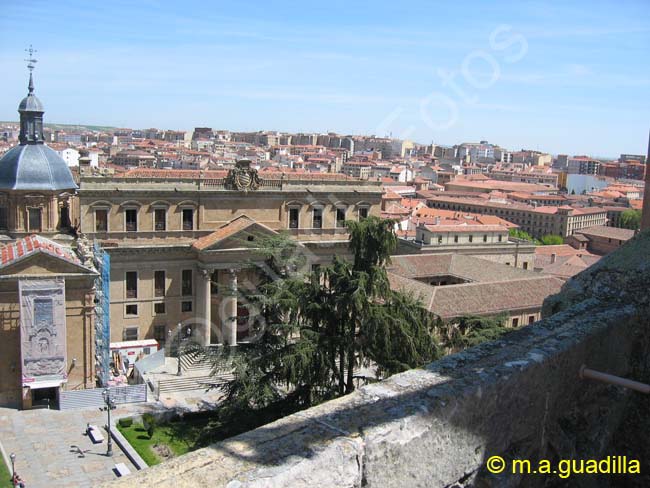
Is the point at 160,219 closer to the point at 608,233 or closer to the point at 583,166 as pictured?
the point at 608,233

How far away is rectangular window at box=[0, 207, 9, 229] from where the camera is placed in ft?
95.5

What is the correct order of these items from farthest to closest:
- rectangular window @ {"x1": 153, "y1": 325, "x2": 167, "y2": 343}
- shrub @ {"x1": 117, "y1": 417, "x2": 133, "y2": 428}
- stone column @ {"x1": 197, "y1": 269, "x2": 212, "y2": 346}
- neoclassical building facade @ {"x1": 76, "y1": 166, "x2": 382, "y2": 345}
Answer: rectangular window @ {"x1": 153, "y1": 325, "x2": 167, "y2": 343} → stone column @ {"x1": 197, "y1": 269, "x2": 212, "y2": 346} → neoclassical building facade @ {"x1": 76, "y1": 166, "x2": 382, "y2": 345} → shrub @ {"x1": 117, "y1": 417, "x2": 133, "y2": 428}

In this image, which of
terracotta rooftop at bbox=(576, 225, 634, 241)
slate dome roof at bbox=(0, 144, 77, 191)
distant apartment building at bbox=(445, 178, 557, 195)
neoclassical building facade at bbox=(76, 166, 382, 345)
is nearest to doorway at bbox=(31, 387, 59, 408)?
neoclassical building facade at bbox=(76, 166, 382, 345)

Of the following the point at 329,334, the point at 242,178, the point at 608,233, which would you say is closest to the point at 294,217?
the point at 242,178

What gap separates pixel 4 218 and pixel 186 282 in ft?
27.5

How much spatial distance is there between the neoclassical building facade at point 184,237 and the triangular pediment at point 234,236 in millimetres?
46

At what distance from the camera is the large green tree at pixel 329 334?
18.5 meters

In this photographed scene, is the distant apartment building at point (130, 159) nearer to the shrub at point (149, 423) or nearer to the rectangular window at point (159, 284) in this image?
the rectangular window at point (159, 284)

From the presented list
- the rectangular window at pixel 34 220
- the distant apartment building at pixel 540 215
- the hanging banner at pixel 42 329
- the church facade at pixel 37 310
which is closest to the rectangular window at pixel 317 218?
the church facade at pixel 37 310

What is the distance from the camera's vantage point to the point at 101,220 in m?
30.7

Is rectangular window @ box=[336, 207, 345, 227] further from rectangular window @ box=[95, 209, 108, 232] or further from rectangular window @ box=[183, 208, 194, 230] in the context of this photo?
rectangular window @ box=[95, 209, 108, 232]

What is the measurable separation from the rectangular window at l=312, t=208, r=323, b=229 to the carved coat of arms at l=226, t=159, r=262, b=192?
3.52 meters

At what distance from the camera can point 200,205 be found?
107ft

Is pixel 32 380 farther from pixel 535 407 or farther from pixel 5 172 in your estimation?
pixel 535 407
